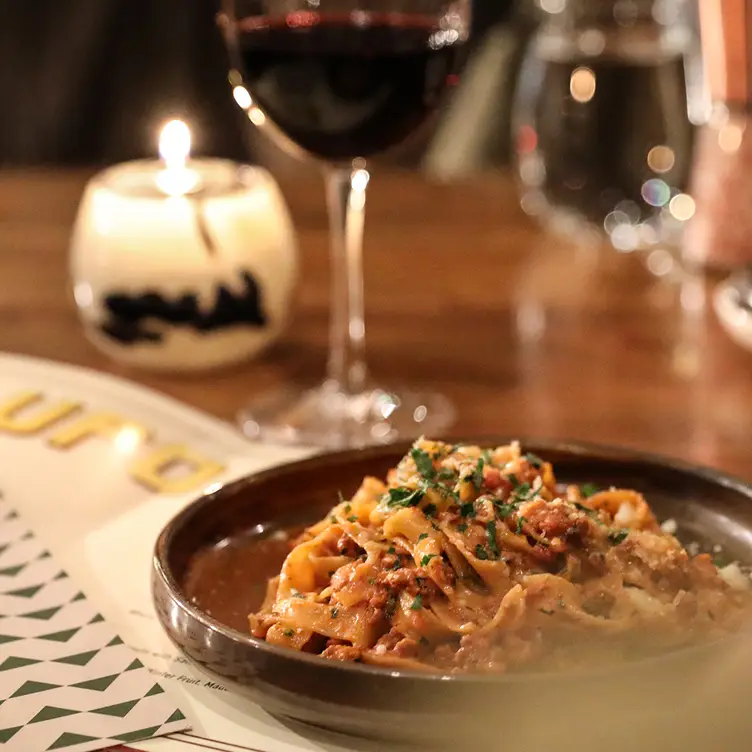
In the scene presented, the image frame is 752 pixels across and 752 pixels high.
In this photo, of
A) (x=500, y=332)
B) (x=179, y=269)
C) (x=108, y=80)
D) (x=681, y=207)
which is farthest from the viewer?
(x=108, y=80)

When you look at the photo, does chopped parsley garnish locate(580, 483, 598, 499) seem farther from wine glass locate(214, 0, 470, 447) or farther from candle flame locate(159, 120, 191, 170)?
candle flame locate(159, 120, 191, 170)

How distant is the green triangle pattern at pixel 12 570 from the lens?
82 cm

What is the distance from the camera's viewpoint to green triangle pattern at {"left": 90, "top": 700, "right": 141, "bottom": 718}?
0.63 m

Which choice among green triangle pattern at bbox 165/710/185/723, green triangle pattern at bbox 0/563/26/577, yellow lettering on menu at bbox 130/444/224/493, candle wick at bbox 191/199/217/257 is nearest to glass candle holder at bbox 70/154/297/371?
candle wick at bbox 191/199/217/257

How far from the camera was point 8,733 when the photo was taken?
61 centimetres

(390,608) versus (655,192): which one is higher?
(655,192)

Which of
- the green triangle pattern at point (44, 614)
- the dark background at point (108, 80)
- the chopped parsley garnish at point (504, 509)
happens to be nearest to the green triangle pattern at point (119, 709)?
the green triangle pattern at point (44, 614)

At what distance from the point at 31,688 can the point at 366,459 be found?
293 mm

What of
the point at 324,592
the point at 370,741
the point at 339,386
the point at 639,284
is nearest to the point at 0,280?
the point at 339,386

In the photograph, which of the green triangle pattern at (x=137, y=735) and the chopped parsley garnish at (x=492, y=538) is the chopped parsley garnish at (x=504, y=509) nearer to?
the chopped parsley garnish at (x=492, y=538)

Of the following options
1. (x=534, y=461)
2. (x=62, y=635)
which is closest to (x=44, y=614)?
(x=62, y=635)

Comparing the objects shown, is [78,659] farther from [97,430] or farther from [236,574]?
[97,430]

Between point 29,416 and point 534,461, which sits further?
point 29,416

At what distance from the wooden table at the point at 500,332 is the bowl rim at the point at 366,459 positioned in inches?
9.5
